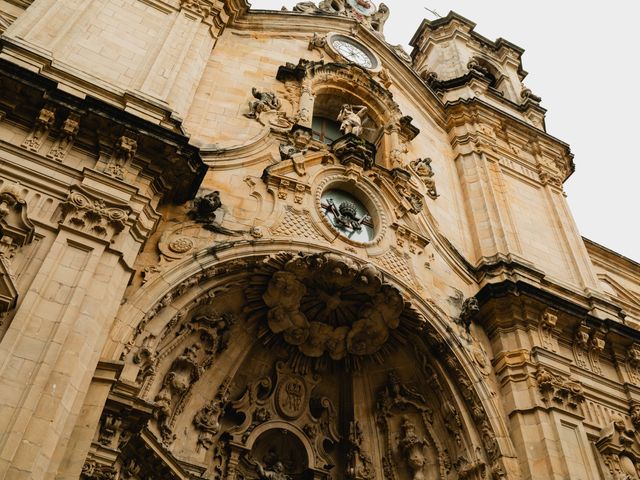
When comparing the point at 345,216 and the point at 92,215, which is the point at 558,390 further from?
the point at 92,215

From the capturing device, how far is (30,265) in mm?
7207

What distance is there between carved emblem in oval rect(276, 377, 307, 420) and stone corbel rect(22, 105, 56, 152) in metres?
5.63

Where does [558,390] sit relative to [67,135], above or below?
below

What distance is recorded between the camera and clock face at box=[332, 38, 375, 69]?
53.9ft

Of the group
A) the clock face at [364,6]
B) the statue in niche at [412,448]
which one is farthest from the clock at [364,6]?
the statue in niche at [412,448]

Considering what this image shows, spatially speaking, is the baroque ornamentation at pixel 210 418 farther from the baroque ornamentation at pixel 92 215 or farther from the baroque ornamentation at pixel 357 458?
the baroque ornamentation at pixel 92 215

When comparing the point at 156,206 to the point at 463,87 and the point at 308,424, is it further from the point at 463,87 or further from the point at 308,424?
the point at 463,87

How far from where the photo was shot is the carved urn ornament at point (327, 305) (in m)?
10.1

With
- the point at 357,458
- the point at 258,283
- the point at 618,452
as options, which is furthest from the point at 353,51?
the point at 618,452

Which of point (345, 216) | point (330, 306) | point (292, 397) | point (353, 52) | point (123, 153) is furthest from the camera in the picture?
point (353, 52)

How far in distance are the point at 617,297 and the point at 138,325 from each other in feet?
50.7

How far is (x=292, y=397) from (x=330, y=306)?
1772 mm

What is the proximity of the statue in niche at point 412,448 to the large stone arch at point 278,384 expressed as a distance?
2 cm

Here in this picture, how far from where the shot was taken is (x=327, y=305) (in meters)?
10.7
